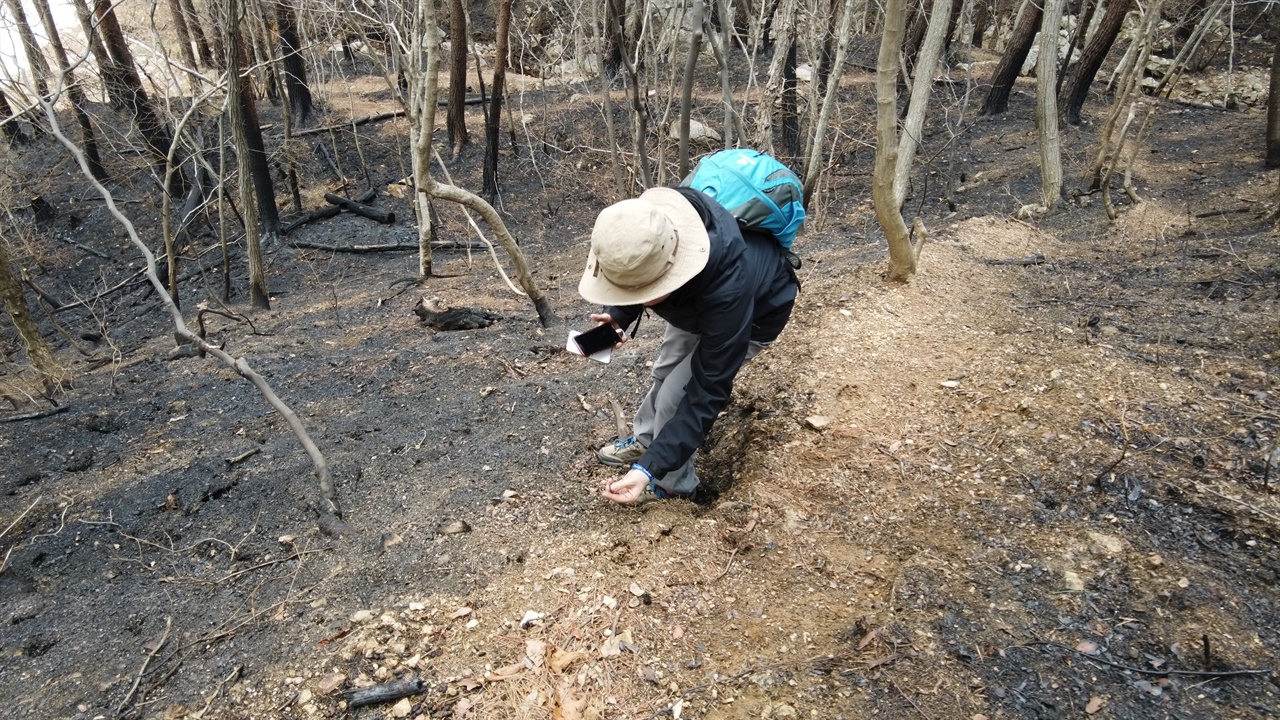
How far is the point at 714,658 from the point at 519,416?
2.05 meters

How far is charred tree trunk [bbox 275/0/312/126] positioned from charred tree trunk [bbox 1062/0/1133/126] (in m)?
12.9

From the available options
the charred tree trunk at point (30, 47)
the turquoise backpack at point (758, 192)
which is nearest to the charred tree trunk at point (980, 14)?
the turquoise backpack at point (758, 192)

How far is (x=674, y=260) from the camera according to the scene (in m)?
2.13

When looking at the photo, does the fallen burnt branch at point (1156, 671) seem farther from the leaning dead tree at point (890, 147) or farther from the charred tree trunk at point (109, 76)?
the charred tree trunk at point (109, 76)

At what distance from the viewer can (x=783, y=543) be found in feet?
8.44

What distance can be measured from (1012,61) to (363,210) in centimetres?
1131

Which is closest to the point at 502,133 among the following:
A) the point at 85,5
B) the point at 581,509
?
the point at 85,5

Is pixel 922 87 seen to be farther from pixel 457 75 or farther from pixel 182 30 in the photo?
pixel 182 30

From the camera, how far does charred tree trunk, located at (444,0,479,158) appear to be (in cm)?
1046

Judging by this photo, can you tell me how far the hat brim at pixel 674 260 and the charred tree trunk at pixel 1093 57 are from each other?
10428mm

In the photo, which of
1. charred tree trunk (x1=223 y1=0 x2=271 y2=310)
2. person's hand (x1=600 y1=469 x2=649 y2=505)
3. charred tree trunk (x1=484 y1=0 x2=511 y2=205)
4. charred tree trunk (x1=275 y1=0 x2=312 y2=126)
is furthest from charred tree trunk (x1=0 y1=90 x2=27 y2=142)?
person's hand (x1=600 y1=469 x2=649 y2=505)

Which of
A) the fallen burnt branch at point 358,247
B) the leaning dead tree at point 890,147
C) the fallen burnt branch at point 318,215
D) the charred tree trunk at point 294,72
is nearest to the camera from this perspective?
the leaning dead tree at point 890,147

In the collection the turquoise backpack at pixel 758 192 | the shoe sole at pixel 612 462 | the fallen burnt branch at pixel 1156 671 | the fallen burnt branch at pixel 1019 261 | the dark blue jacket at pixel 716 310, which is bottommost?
the shoe sole at pixel 612 462

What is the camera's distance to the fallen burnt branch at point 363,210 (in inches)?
437
